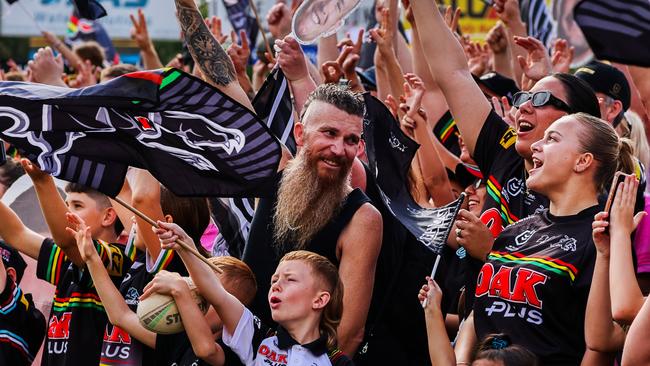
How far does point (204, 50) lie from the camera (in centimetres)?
695

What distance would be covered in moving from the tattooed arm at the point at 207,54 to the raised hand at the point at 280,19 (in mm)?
1134

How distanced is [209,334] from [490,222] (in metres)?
1.53

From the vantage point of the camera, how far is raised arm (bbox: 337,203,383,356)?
5.32 metres

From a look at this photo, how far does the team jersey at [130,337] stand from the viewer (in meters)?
6.17

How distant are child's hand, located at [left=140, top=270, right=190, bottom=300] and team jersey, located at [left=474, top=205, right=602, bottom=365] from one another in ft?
4.11

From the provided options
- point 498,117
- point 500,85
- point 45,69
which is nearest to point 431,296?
point 498,117

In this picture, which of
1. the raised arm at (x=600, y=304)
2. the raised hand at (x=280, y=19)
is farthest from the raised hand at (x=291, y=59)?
the raised arm at (x=600, y=304)

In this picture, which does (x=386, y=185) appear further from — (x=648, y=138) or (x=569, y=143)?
(x=648, y=138)

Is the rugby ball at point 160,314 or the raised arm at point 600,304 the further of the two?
the rugby ball at point 160,314

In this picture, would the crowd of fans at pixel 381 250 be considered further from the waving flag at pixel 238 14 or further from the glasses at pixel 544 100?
the waving flag at pixel 238 14

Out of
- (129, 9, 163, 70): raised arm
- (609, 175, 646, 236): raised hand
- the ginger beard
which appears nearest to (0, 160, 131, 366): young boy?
the ginger beard

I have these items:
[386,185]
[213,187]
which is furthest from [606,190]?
[213,187]

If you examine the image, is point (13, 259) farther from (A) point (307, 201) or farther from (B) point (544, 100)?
(B) point (544, 100)

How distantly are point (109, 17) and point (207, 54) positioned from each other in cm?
1403
